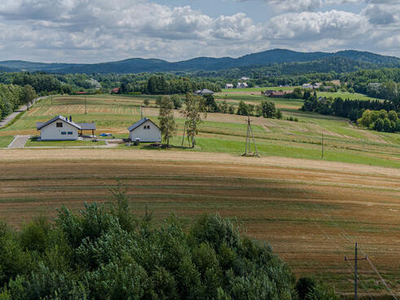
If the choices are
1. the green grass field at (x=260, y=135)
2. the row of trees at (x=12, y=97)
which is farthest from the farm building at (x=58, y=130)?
the row of trees at (x=12, y=97)

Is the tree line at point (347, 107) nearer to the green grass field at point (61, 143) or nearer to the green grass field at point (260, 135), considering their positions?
the green grass field at point (260, 135)

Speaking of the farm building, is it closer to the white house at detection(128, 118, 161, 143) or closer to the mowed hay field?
the white house at detection(128, 118, 161, 143)

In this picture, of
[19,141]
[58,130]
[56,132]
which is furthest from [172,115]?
[19,141]

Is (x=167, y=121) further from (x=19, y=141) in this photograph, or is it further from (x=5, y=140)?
(x=5, y=140)

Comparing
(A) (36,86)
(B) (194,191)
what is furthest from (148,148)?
(A) (36,86)

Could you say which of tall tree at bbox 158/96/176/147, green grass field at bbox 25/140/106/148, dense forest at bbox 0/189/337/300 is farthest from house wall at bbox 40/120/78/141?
dense forest at bbox 0/189/337/300

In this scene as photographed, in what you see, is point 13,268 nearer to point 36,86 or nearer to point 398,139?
point 398,139
